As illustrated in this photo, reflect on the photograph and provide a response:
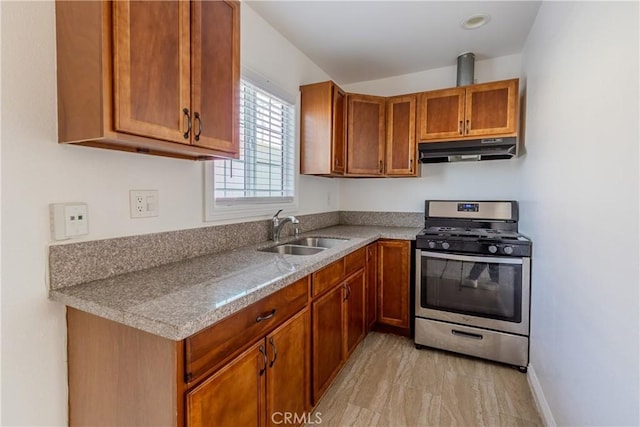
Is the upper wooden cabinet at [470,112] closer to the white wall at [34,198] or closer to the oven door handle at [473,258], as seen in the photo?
the oven door handle at [473,258]

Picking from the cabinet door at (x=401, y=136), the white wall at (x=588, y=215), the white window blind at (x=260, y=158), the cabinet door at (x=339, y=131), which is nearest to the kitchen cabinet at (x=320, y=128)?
the cabinet door at (x=339, y=131)

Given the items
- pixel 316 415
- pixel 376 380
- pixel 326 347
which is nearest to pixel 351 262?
pixel 326 347

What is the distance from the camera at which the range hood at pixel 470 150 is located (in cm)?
244

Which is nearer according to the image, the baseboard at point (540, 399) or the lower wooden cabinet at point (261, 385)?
the lower wooden cabinet at point (261, 385)

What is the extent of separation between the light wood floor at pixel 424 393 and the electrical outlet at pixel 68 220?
1.49m

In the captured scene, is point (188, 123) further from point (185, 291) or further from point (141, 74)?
point (185, 291)

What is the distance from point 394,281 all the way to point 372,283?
0.64 feet

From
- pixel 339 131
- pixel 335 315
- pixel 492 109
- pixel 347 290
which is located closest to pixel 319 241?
pixel 347 290

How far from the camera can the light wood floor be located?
1.71 m

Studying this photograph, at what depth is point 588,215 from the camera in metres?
1.21

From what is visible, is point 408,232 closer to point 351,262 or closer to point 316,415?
point 351,262

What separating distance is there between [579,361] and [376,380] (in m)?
1.15

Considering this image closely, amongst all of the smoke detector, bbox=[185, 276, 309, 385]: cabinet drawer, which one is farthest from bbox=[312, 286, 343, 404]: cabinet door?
the smoke detector

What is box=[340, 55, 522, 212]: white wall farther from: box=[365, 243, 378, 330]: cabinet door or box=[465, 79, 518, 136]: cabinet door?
box=[365, 243, 378, 330]: cabinet door
